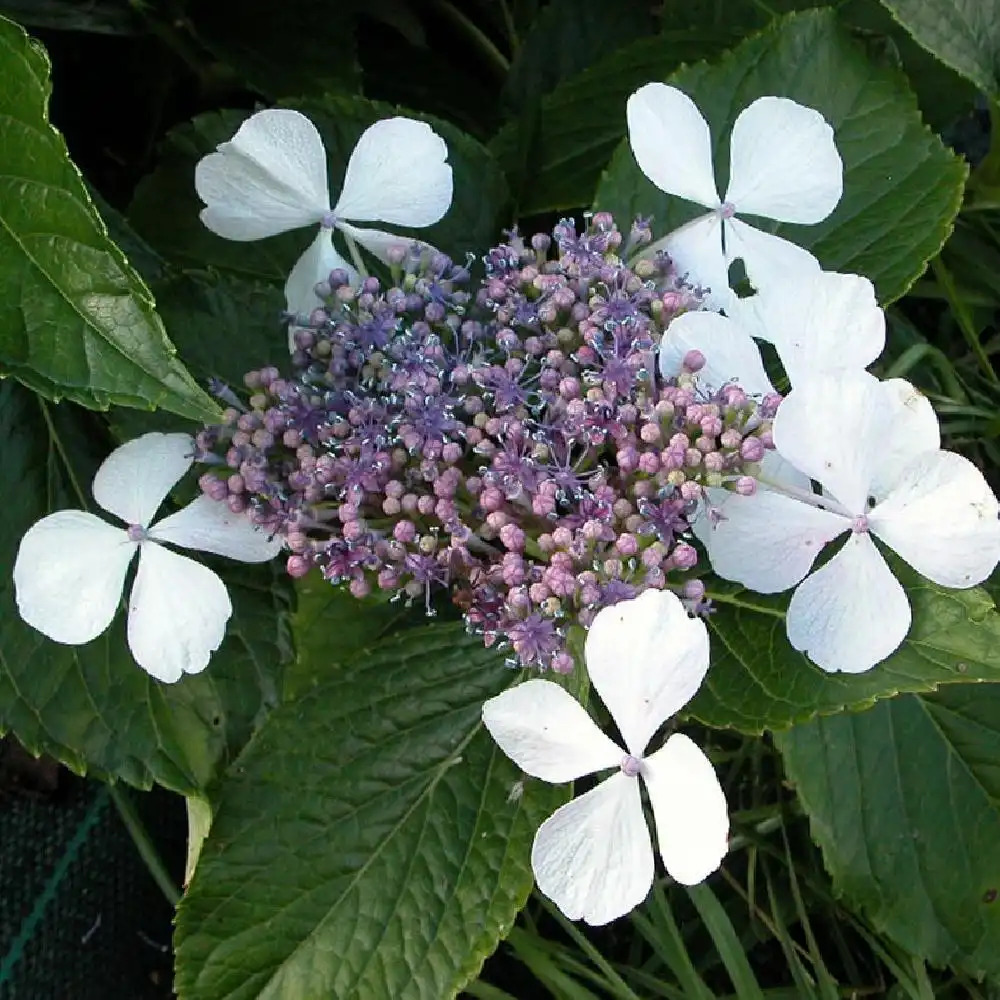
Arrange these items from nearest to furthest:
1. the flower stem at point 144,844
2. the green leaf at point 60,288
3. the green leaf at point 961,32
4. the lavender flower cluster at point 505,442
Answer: the green leaf at point 60,288 → the lavender flower cluster at point 505,442 → the green leaf at point 961,32 → the flower stem at point 144,844

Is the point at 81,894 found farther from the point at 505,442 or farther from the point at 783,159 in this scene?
the point at 783,159

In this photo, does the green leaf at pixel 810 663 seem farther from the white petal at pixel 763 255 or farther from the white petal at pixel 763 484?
the white petal at pixel 763 255

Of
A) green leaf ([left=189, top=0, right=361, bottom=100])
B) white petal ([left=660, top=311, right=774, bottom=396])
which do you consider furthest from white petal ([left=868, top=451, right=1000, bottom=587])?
green leaf ([left=189, top=0, right=361, bottom=100])

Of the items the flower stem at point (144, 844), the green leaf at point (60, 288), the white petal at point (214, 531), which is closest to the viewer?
the green leaf at point (60, 288)

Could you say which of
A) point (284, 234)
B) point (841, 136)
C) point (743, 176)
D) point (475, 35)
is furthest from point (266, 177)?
point (475, 35)

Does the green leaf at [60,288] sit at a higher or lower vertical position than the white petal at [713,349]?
lower

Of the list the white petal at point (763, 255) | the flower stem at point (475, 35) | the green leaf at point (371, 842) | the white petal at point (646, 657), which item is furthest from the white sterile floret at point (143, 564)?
the flower stem at point (475, 35)

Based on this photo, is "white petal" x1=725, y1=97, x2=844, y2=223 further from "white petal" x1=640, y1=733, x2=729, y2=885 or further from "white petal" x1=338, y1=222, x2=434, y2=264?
"white petal" x1=640, y1=733, x2=729, y2=885
